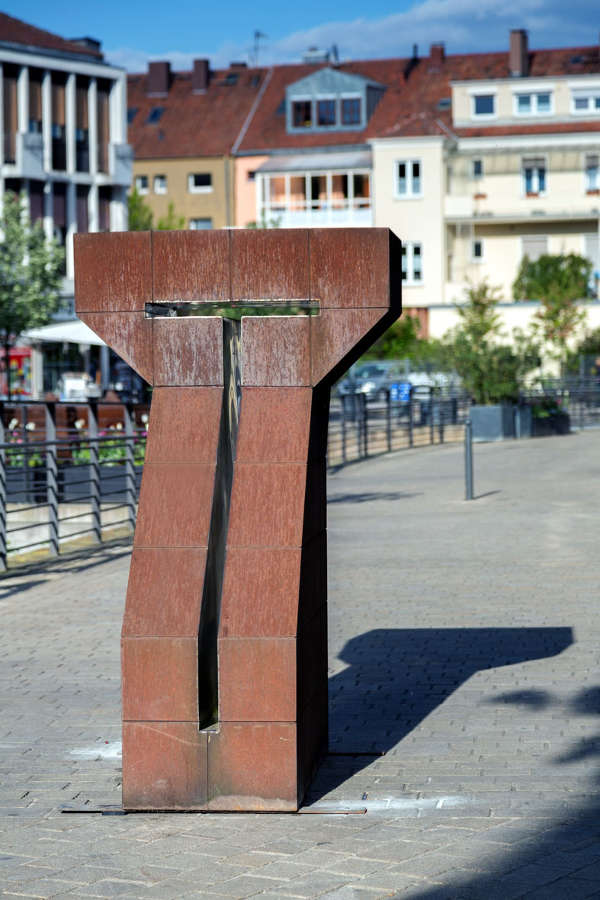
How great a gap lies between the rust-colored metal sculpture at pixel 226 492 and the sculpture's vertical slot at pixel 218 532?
13 mm

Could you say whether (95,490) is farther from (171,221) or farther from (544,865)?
(171,221)

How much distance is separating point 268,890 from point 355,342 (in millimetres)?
2228

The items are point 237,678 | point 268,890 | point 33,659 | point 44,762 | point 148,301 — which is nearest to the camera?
point 268,890

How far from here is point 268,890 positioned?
4.81 meters

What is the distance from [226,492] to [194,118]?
73.9m

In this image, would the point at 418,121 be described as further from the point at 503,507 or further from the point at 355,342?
the point at 355,342

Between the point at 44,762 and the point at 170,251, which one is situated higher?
the point at 170,251

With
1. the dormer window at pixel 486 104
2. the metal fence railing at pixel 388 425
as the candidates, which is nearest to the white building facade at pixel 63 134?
the dormer window at pixel 486 104

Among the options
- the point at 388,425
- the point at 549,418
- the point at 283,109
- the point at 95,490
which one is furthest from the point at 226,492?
the point at 283,109

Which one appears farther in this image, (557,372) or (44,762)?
(557,372)

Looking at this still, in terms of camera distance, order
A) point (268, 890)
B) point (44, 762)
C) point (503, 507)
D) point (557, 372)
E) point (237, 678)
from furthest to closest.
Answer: point (557, 372)
point (503, 507)
point (44, 762)
point (237, 678)
point (268, 890)

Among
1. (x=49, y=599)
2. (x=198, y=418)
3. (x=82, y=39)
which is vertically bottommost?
(x=49, y=599)

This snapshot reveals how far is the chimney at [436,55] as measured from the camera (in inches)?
2906

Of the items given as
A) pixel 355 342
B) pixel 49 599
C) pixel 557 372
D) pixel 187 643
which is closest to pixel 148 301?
pixel 355 342
